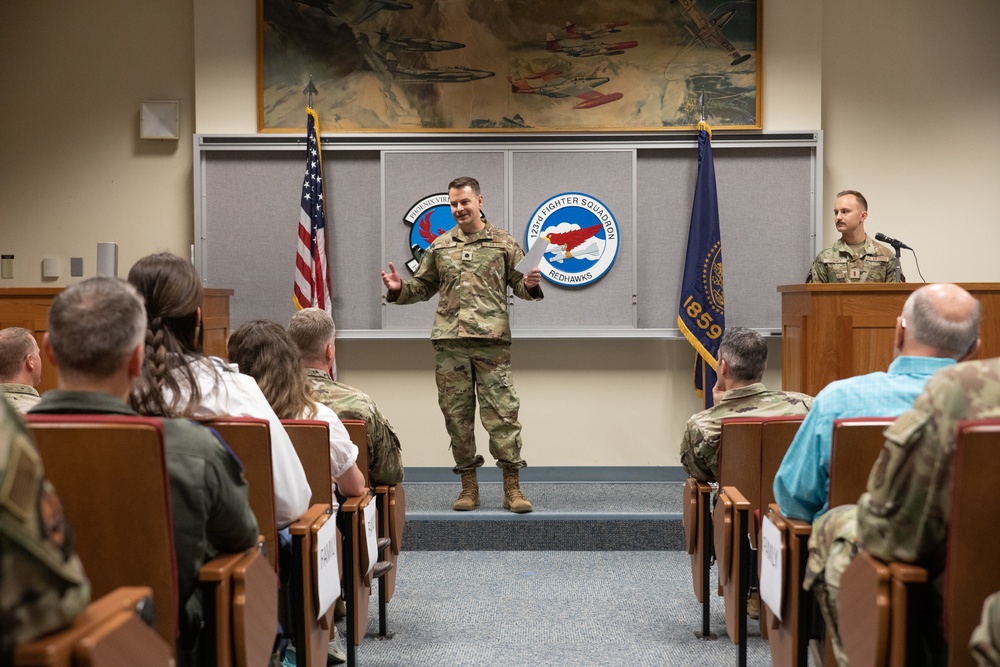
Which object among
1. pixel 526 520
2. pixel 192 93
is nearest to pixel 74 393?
pixel 526 520

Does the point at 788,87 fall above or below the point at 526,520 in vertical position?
above

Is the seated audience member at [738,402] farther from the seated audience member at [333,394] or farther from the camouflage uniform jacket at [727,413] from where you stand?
the seated audience member at [333,394]

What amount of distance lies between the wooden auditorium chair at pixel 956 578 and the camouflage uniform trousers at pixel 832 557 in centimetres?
11

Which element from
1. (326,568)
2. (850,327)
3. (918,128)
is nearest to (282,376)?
(326,568)

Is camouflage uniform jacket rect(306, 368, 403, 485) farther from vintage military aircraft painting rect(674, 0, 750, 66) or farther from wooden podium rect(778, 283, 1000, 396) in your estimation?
vintage military aircraft painting rect(674, 0, 750, 66)

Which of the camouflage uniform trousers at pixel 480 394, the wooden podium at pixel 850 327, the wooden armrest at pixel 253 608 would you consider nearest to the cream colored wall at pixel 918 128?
the wooden podium at pixel 850 327

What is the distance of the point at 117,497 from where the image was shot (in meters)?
1.42

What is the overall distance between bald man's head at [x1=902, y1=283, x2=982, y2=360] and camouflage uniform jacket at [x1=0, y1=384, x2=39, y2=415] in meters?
2.25

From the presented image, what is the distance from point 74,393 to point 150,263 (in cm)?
54

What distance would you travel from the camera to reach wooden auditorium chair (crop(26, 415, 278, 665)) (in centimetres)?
138

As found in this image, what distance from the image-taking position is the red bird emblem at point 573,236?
5.38 m

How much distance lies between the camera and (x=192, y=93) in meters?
5.55

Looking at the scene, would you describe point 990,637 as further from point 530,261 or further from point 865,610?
point 530,261

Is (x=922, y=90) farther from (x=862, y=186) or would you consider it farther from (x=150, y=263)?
(x=150, y=263)
